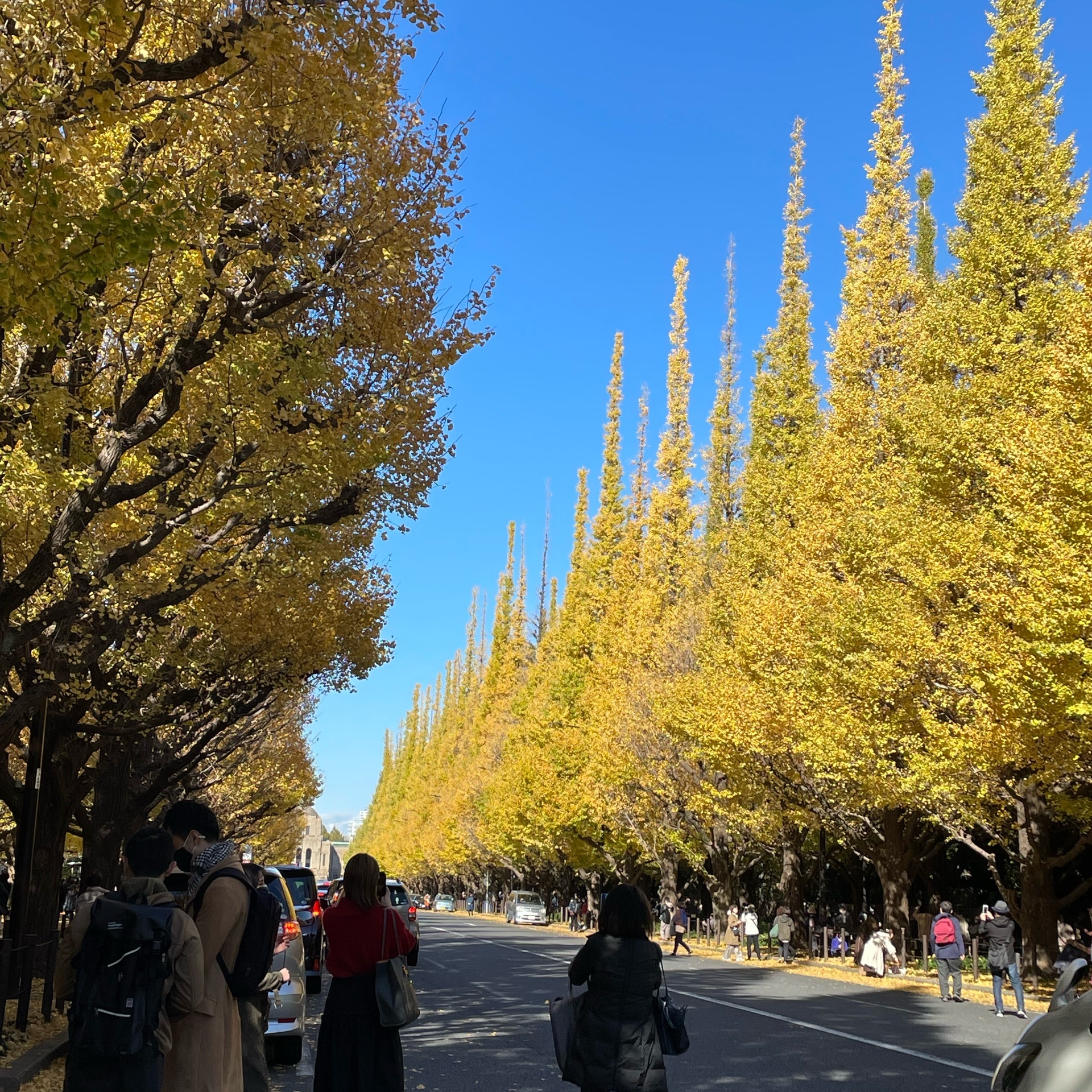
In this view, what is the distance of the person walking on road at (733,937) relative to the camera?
30219 millimetres

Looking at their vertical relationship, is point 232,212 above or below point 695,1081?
above

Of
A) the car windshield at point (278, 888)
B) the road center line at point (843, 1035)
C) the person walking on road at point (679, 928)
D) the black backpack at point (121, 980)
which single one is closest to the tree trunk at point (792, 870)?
the person walking on road at point (679, 928)

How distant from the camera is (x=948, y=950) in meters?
18.4

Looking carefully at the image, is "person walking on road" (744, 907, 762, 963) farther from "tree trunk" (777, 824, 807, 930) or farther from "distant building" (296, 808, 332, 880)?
"distant building" (296, 808, 332, 880)

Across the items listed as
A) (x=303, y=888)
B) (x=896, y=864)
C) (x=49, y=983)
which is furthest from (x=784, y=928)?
(x=49, y=983)

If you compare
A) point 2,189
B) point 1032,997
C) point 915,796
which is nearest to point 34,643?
point 2,189

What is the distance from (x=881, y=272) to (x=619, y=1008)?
25762 mm

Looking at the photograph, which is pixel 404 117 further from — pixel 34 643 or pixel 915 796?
pixel 915 796

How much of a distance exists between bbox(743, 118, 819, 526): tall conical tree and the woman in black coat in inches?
1040

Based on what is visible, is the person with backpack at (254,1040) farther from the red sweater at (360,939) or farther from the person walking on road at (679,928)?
the person walking on road at (679,928)

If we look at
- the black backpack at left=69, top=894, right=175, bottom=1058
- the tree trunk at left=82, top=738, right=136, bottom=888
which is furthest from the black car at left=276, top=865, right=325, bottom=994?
the black backpack at left=69, top=894, right=175, bottom=1058

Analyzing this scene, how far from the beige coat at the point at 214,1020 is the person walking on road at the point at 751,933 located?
26254 mm

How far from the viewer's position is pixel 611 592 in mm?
46469

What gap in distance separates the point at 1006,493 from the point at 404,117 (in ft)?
32.6
